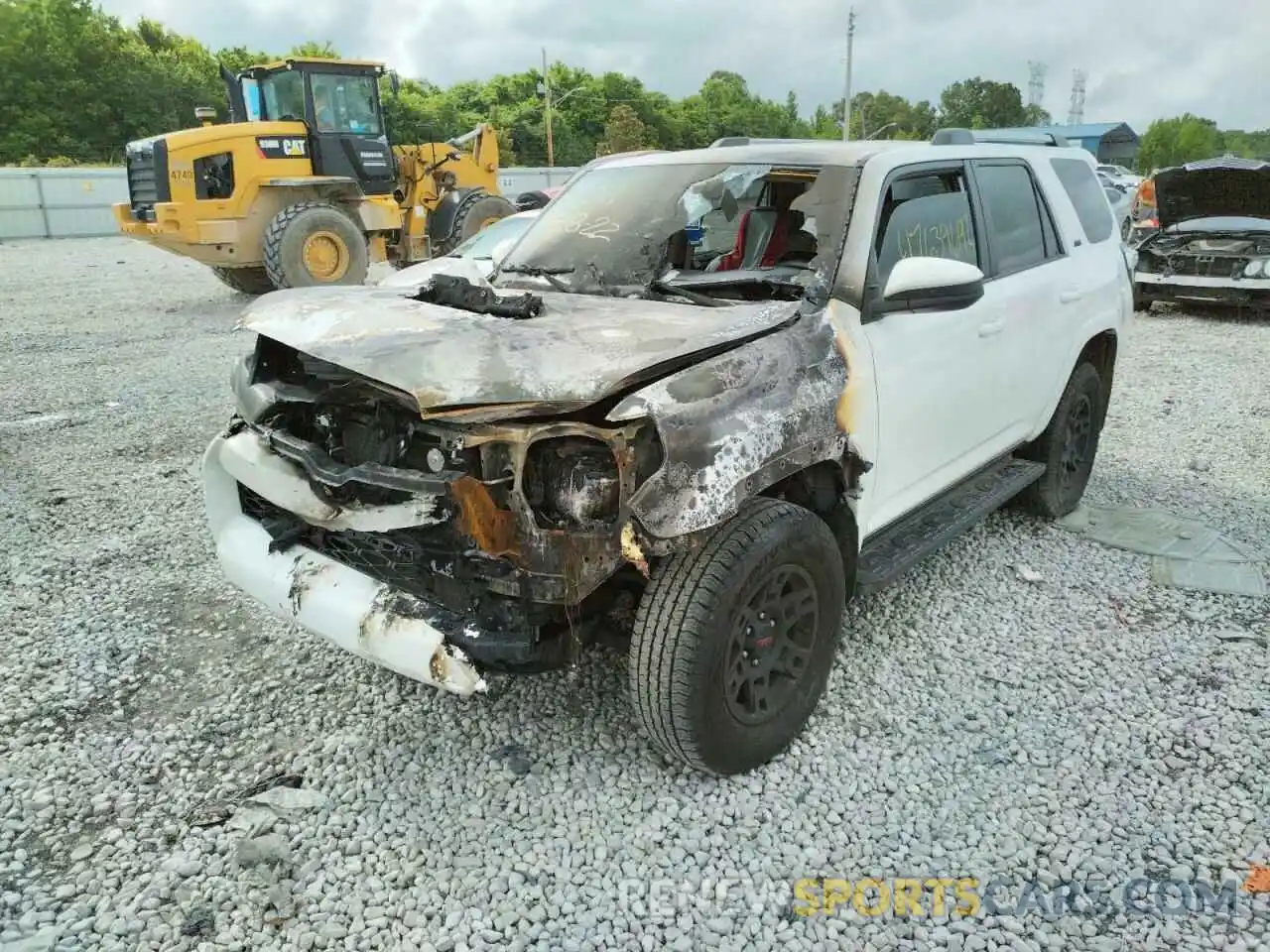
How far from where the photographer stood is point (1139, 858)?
2.48 meters

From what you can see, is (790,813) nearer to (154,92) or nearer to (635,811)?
(635,811)

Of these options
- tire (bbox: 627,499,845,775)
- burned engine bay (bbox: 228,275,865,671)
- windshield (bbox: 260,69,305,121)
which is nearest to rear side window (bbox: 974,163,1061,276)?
burned engine bay (bbox: 228,275,865,671)

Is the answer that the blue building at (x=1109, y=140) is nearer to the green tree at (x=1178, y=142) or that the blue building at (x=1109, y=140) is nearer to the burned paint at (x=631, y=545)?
the green tree at (x=1178, y=142)

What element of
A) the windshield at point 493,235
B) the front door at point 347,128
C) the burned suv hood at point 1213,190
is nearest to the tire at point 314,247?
the front door at point 347,128

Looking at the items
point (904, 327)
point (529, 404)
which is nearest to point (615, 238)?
point (904, 327)

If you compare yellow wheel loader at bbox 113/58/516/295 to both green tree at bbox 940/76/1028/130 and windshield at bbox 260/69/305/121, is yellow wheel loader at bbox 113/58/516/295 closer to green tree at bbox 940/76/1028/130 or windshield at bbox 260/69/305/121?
windshield at bbox 260/69/305/121

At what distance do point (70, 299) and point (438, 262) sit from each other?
35.2 feet

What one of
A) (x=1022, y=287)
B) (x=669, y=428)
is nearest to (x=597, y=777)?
(x=669, y=428)

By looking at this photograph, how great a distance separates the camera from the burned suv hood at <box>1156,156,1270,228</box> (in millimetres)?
9867

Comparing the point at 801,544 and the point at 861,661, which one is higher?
the point at 801,544

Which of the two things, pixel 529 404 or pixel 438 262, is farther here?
pixel 438 262

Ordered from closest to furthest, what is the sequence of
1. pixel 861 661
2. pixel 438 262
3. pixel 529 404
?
pixel 529 404 < pixel 861 661 < pixel 438 262

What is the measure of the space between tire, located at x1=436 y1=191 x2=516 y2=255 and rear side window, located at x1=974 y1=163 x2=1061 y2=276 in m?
9.52

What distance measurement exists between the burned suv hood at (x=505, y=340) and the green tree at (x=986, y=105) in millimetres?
92734
